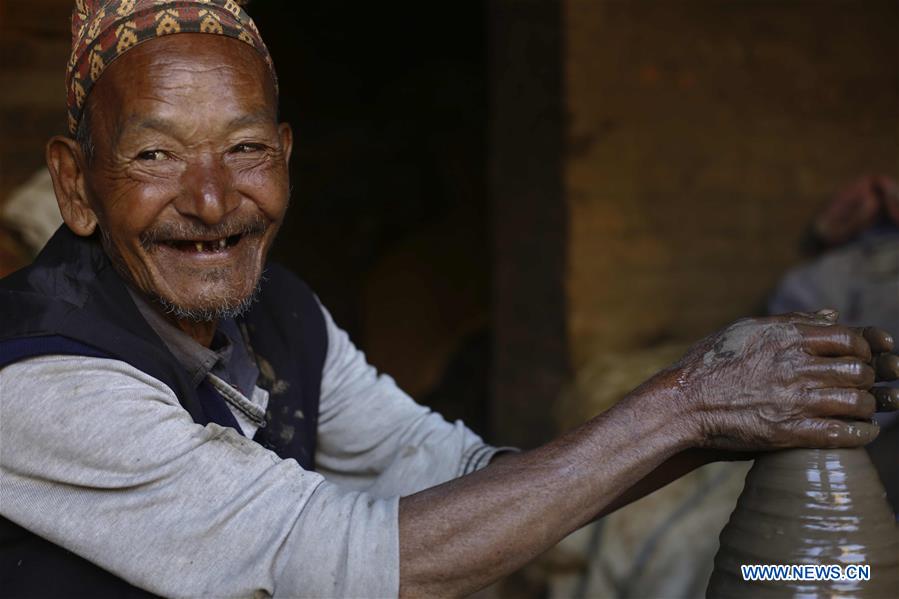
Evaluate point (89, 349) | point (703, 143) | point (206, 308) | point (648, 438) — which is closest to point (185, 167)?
point (206, 308)

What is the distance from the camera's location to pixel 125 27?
6.94 feet

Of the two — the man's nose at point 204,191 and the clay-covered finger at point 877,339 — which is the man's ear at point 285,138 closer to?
the man's nose at point 204,191

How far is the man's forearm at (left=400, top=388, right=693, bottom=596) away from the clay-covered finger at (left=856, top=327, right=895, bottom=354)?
38 centimetres

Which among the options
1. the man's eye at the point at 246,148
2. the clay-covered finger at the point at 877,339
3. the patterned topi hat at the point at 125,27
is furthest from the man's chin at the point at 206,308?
the clay-covered finger at the point at 877,339

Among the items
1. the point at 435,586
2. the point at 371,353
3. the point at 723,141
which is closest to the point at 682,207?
the point at 723,141

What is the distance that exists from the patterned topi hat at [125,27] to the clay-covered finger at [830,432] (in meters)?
1.33

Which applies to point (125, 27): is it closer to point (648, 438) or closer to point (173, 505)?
point (173, 505)

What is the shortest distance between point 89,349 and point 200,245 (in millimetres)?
334

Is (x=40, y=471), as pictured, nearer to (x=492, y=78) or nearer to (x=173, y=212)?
(x=173, y=212)

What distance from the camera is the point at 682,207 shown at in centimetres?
507

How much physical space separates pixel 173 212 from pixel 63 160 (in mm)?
337

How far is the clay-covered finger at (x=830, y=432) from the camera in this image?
193 centimetres

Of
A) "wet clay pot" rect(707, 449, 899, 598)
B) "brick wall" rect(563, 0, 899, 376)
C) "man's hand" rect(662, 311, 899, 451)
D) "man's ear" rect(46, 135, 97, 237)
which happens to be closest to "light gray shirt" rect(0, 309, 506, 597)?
"man's ear" rect(46, 135, 97, 237)

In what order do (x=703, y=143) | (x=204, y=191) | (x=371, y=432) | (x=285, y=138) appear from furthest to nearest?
(x=703, y=143) < (x=371, y=432) < (x=285, y=138) < (x=204, y=191)
